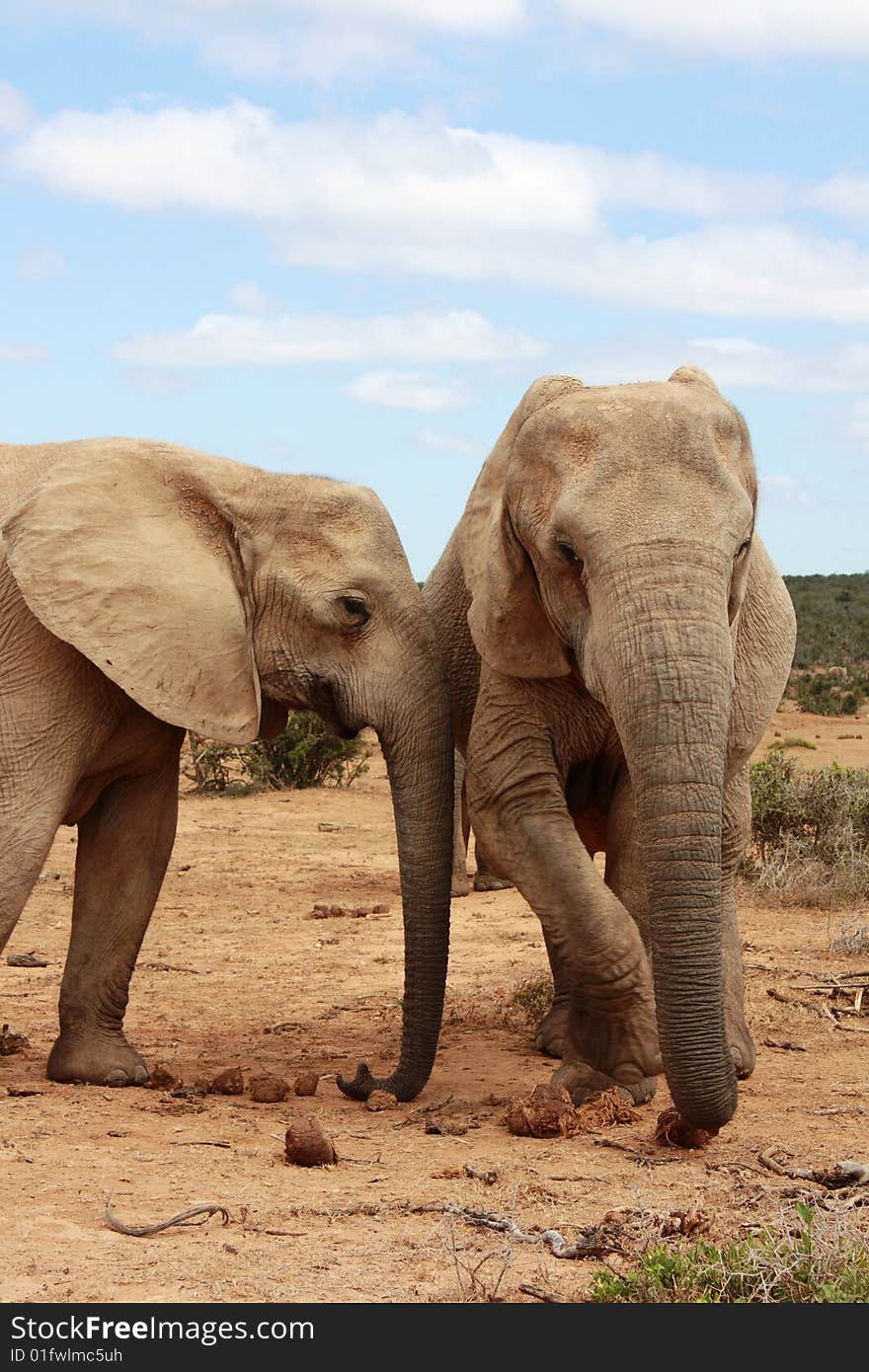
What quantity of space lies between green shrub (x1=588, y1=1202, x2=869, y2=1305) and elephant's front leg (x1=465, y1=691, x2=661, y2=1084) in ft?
6.62

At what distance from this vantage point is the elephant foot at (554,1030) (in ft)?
24.3

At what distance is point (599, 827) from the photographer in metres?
7.32

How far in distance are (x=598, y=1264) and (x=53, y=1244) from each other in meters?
1.39

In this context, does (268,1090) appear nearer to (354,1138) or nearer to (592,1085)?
(354,1138)

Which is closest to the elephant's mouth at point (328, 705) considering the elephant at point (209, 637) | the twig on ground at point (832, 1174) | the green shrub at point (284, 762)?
the elephant at point (209, 637)

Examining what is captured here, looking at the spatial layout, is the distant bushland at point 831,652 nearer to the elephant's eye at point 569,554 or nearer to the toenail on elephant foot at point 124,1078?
the toenail on elephant foot at point 124,1078

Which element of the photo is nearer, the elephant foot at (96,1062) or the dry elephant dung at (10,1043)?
the elephant foot at (96,1062)

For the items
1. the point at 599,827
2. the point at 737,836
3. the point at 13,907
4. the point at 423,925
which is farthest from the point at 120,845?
the point at 737,836

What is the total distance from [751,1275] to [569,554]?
7.93ft

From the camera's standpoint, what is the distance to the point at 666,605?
515 centimetres

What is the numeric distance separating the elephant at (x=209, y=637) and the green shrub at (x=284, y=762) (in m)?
11.3

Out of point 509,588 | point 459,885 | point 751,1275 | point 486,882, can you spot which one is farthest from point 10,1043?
point 486,882
